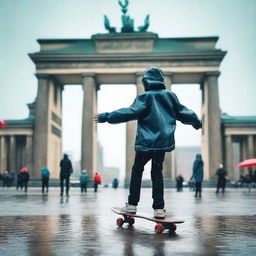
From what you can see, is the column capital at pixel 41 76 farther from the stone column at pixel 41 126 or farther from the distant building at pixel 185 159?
the distant building at pixel 185 159

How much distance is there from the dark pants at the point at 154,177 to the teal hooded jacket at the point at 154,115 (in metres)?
0.15

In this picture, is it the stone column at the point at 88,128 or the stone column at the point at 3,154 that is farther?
the stone column at the point at 3,154

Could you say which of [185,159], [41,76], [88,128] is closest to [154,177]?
[88,128]

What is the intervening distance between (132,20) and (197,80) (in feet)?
36.8

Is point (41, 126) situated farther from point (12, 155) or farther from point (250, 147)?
point (250, 147)

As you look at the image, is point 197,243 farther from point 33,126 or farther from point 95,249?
point 33,126

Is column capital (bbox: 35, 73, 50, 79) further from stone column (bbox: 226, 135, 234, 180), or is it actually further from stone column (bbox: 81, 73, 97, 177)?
stone column (bbox: 226, 135, 234, 180)

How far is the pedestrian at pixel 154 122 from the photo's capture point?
17.1ft

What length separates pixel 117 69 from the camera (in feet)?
148

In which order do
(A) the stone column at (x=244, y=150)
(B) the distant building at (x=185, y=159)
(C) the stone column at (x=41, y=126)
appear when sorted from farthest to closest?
(B) the distant building at (x=185, y=159) < (A) the stone column at (x=244, y=150) < (C) the stone column at (x=41, y=126)

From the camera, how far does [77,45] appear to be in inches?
1863

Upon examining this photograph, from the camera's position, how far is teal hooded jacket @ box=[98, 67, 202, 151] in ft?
17.1

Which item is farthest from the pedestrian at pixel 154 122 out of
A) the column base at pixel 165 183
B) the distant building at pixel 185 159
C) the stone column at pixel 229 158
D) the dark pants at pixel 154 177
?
the distant building at pixel 185 159

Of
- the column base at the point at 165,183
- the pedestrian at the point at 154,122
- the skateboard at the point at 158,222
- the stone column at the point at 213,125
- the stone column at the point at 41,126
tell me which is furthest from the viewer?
the stone column at the point at 41,126
